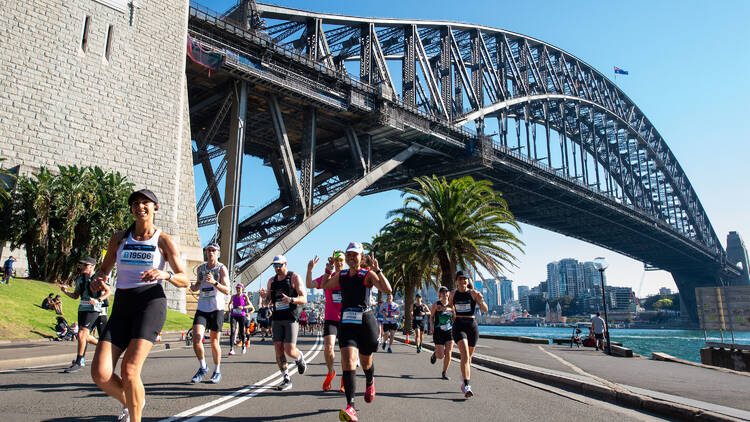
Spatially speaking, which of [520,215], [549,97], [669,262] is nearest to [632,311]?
[669,262]

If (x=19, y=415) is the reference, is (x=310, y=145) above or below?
above

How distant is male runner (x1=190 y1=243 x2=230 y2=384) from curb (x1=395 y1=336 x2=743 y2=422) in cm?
570

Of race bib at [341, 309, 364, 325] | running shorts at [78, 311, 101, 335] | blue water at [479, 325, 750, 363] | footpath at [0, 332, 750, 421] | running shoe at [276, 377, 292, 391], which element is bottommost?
blue water at [479, 325, 750, 363]

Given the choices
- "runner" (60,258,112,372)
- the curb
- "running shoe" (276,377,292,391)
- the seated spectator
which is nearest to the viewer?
the curb

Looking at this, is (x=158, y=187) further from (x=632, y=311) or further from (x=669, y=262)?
(x=632, y=311)

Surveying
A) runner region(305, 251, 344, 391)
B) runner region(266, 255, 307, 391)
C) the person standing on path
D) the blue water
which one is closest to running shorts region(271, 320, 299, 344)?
runner region(266, 255, 307, 391)

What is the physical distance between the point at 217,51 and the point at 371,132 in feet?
46.0

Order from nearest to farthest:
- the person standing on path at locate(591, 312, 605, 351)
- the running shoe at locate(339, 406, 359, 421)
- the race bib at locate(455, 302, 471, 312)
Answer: the running shoe at locate(339, 406, 359, 421), the race bib at locate(455, 302, 471, 312), the person standing on path at locate(591, 312, 605, 351)

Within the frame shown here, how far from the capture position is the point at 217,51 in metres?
A: 30.9

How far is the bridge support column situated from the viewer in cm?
3036

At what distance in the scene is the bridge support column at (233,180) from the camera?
30.4m

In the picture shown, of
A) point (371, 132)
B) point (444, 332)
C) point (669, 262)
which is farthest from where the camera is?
point (669, 262)

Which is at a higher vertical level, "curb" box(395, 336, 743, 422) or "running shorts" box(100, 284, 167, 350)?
"running shorts" box(100, 284, 167, 350)

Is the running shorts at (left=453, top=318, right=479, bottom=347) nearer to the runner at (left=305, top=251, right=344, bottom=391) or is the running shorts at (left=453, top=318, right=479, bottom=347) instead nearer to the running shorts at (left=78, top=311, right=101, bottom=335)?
the runner at (left=305, top=251, right=344, bottom=391)
